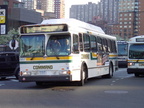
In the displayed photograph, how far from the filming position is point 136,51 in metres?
20.4

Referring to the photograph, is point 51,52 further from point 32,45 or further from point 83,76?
point 83,76

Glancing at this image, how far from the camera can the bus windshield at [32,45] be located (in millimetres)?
12922

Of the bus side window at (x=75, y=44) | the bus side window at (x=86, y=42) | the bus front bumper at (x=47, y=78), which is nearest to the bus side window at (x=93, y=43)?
the bus side window at (x=86, y=42)

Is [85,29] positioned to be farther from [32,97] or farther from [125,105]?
[125,105]

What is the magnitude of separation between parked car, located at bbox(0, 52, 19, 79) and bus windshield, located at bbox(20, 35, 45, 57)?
19.8 ft

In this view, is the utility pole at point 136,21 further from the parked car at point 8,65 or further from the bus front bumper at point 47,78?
the bus front bumper at point 47,78

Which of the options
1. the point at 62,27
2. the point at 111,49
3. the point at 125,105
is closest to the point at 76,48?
the point at 62,27

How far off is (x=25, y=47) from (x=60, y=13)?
168260 mm

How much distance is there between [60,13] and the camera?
180 meters

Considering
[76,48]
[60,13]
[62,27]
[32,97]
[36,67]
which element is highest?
[60,13]

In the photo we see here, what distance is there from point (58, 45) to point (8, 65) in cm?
718

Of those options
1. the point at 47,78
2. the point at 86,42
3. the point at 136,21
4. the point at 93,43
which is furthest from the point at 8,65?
the point at 136,21

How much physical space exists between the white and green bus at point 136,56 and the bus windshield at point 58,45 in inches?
342

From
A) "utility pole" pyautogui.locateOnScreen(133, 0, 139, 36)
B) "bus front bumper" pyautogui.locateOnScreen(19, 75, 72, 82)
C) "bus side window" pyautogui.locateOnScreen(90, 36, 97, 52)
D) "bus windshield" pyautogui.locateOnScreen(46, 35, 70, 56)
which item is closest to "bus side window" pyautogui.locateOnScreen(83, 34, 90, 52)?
"bus side window" pyautogui.locateOnScreen(90, 36, 97, 52)
